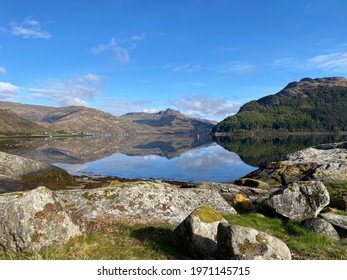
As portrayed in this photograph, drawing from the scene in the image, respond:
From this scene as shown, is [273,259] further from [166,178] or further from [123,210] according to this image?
[166,178]

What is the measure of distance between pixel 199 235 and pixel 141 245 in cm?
286

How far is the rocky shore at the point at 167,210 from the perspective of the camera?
12.4m

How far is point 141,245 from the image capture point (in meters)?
14.5

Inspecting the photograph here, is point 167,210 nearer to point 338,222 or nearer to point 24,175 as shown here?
point 338,222

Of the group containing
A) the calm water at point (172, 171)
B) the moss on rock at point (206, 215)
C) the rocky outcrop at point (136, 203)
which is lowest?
the calm water at point (172, 171)

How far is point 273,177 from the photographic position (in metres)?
53.3

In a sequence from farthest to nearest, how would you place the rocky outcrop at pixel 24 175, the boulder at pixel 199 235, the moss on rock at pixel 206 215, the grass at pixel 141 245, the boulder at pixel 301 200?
the rocky outcrop at pixel 24 175
the boulder at pixel 301 200
the moss on rock at pixel 206 215
the boulder at pixel 199 235
the grass at pixel 141 245

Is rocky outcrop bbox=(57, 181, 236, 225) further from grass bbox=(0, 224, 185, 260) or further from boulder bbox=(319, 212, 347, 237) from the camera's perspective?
boulder bbox=(319, 212, 347, 237)

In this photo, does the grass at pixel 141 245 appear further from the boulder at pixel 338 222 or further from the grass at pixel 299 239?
the boulder at pixel 338 222

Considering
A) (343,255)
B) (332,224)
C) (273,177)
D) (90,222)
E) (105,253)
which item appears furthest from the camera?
(273,177)

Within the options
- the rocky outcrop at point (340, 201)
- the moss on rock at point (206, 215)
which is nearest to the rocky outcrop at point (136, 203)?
the moss on rock at point (206, 215)

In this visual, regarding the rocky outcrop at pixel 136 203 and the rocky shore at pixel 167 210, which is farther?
the rocky outcrop at pixel 136 203

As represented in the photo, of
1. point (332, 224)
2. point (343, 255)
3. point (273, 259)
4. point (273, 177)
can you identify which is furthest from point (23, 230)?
point (273, 177)
